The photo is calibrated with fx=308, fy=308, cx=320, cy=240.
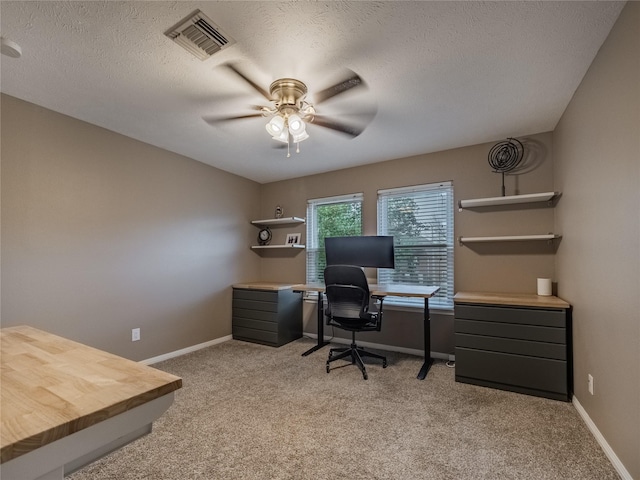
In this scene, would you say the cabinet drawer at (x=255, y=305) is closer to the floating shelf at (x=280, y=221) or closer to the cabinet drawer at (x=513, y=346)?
the floating shelf at (x=280, y=221)

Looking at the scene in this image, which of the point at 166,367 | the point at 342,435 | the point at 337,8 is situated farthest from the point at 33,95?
the point at 342,435

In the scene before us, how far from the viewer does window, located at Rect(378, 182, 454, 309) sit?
3529 mm

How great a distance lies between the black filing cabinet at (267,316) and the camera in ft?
12.9

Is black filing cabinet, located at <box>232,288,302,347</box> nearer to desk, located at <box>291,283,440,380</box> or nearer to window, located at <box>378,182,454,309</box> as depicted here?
desk, located at <box>291,283,440,380</box>

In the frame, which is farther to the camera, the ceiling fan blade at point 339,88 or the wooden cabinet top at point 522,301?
the wooden cabinet top at point 522,301

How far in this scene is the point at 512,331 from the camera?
2.58m

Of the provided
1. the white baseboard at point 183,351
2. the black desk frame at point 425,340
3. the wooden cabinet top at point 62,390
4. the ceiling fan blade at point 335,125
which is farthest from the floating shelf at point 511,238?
the white baseboard at point 183,351

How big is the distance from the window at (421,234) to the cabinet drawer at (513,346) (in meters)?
0.72

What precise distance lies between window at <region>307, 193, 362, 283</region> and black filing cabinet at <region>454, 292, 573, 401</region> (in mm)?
1813

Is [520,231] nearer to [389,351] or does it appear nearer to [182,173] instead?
[389,351]

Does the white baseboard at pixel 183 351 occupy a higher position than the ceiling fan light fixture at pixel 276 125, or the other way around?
the ceiling fan light fixture at pixel 276 125

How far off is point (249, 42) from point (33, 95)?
1884mm

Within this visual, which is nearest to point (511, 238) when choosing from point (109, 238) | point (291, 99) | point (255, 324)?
point (291, 99)

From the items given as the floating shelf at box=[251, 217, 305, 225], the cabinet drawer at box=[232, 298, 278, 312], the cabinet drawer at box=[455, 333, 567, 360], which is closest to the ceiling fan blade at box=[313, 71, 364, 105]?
the floating shelf at box=[251, 217, 305, 225]
